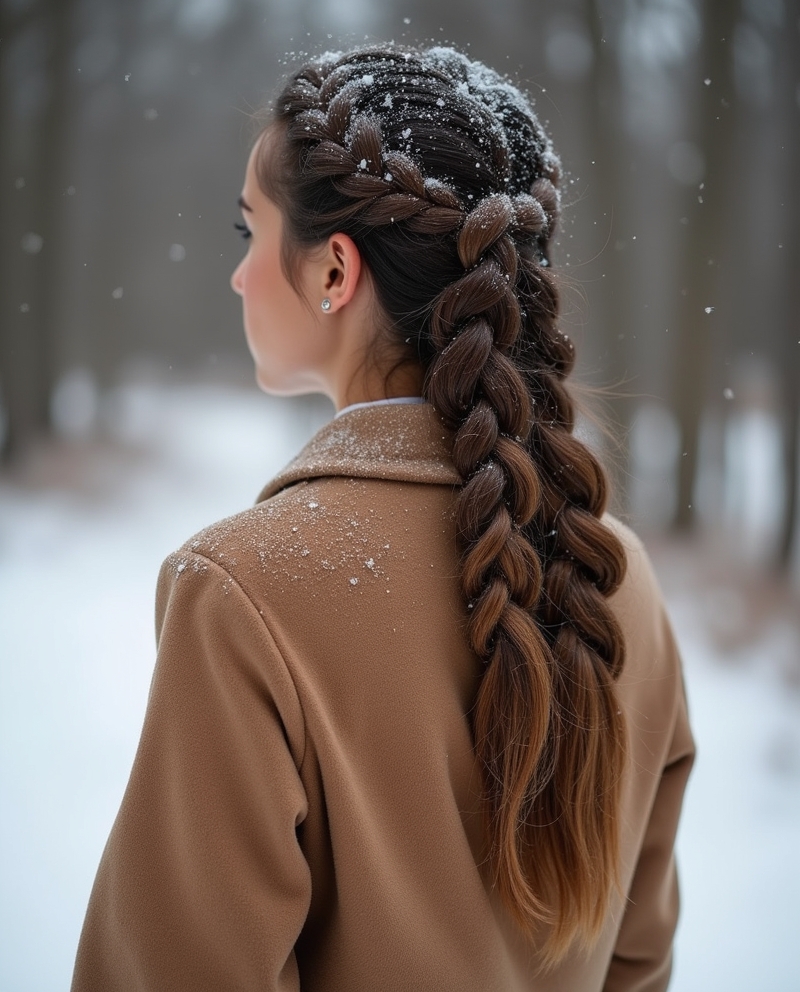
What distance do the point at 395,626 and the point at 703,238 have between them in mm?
3764

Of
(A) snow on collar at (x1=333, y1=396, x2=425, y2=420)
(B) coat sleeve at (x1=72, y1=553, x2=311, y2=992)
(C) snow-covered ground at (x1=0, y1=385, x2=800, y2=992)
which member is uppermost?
(A) snow on collar at (x1=333, y1=396, x2=425, y2=420)

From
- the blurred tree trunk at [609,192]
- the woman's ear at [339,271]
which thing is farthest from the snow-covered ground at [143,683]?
the woman's ear at [339,271]

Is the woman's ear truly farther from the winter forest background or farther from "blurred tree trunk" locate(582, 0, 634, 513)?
"blurred tree trunk" locate(582, 0, 634, 513)

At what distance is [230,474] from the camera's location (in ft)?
15.0

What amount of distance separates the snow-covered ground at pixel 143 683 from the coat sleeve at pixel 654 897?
3.96 feet

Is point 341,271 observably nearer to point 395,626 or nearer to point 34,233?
point 395,626

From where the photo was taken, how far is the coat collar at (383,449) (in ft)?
2.89

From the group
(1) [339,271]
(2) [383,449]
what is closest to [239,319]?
(1) [339,271]

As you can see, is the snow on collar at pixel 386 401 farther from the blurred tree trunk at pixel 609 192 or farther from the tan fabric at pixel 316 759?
the blurred tree trunk at pixel 609 192

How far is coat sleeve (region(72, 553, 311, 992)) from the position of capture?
0.78 metres

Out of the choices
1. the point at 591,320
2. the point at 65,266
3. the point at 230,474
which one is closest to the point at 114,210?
the point at 65,266

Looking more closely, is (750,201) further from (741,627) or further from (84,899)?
(84,899)

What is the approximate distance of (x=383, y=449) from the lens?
90 cm

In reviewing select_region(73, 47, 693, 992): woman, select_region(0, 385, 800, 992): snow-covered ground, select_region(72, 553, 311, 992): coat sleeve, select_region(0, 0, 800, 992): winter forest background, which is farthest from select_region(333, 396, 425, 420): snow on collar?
select_region(0, 0, 800, 992): winter forest background
